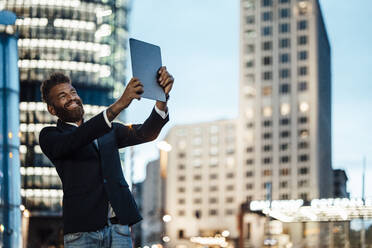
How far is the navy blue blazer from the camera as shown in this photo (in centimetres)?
383

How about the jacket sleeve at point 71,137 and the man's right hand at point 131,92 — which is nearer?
the man's right hand at point 131,92

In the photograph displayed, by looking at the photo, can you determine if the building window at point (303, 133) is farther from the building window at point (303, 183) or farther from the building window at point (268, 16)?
the building window at point (268, 16)

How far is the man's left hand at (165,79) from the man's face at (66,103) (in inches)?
22.0

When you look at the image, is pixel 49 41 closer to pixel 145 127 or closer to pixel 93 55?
pixel 93 55

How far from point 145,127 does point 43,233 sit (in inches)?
3593

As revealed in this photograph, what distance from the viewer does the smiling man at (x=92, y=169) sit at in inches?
150

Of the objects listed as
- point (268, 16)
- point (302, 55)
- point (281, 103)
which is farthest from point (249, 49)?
point (281, 103)

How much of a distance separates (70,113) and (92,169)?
369 millimetres

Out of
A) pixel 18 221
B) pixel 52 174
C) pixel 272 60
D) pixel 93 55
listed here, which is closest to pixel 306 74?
pixel 272 60

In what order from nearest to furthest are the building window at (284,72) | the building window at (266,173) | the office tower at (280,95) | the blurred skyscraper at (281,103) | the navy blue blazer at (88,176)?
the navy blue blazer at (88,176) → the blurred skyscraper at (281,103) → the office tower at (280,95) → the building window at (266,173) → the building window at (284,72)

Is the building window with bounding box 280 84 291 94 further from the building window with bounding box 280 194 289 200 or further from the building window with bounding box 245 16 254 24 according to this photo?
the building window with bounding box 280 194 289 200

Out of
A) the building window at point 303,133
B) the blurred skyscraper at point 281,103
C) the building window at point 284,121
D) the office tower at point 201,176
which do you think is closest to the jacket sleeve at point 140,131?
the blurred skyscraper at point 281,103

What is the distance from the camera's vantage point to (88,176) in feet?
12.9

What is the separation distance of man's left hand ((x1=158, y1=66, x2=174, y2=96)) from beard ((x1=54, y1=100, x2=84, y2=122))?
0.56m
